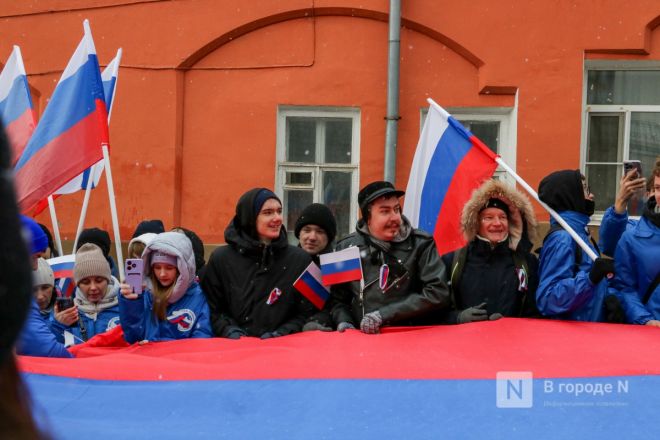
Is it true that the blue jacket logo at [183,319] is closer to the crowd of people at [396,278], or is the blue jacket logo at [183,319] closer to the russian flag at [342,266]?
the crowd of people at [396,278]

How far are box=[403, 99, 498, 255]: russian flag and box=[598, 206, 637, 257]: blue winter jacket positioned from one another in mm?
672

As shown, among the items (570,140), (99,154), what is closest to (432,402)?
(99,154)

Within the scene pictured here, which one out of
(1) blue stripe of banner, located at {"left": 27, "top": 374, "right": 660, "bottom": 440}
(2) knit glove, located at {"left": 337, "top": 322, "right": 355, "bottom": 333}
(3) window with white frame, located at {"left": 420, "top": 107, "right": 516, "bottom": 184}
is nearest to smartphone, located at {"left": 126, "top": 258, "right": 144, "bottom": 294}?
(1) blue stripe of banner, located at {"left": 27, "top": 374, "right": 660, "bottom": 440}

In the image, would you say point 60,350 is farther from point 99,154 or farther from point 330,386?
point 99,154

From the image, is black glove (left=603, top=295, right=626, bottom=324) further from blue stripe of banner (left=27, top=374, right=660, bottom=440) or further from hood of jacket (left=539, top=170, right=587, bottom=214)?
blue stripe of banner (left=27, top=374, right=660, bottom=440)

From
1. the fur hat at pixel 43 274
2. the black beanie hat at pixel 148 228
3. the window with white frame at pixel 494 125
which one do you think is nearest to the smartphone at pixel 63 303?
the fur hat at pixel 43 274

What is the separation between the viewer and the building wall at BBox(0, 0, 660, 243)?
28.7 ft

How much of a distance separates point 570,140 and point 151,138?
4.08 metres

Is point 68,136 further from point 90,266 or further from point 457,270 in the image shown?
point 457,270

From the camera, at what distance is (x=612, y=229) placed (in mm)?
4828

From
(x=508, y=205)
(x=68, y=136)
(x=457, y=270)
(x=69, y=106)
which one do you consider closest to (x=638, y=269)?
(x=508, y=205)

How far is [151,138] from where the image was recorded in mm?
9078

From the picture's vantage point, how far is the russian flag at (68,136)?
214 inches

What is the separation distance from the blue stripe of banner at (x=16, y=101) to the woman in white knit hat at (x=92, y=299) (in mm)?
2329
